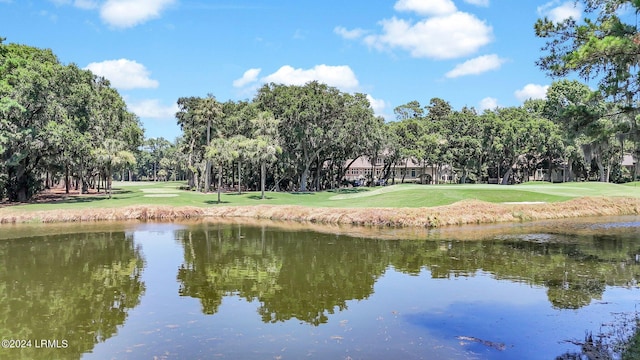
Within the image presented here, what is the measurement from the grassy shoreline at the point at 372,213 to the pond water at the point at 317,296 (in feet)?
18.4

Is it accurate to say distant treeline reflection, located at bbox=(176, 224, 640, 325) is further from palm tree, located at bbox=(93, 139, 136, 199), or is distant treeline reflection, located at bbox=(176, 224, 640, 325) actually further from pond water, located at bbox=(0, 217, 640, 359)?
Answer: palm tree, located at bbox=(93, 139, 136, 199)

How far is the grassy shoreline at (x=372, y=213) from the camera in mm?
29797

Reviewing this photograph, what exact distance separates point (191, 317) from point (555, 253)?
15316mm

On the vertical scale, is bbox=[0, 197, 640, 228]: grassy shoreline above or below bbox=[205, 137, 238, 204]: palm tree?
below

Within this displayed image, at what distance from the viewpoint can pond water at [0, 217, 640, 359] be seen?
31.7 ft

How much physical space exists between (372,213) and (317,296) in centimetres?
1778

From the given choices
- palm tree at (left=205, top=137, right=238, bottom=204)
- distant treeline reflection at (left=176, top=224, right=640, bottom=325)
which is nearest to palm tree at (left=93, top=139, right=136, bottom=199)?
palm tree at (left=205, top=137, right=238, bottom=204)

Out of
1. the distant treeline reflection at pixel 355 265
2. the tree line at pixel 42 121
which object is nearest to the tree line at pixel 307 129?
the tree line at pixel 42 121

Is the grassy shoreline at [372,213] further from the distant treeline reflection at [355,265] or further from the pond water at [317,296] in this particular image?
the distant treeline reflection at [355,265]

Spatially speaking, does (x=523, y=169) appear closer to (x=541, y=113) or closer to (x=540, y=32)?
(x=541, y=113)

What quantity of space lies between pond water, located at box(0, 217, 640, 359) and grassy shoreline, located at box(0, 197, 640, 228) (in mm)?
5611

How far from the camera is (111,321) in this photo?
11.3 meters

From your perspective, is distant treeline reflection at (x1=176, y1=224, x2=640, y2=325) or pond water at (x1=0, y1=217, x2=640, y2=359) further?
distant treeline reflection at (x1=176, y1=224, x2=640, y2=325)

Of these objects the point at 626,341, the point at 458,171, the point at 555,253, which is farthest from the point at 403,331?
the point at 458,171
